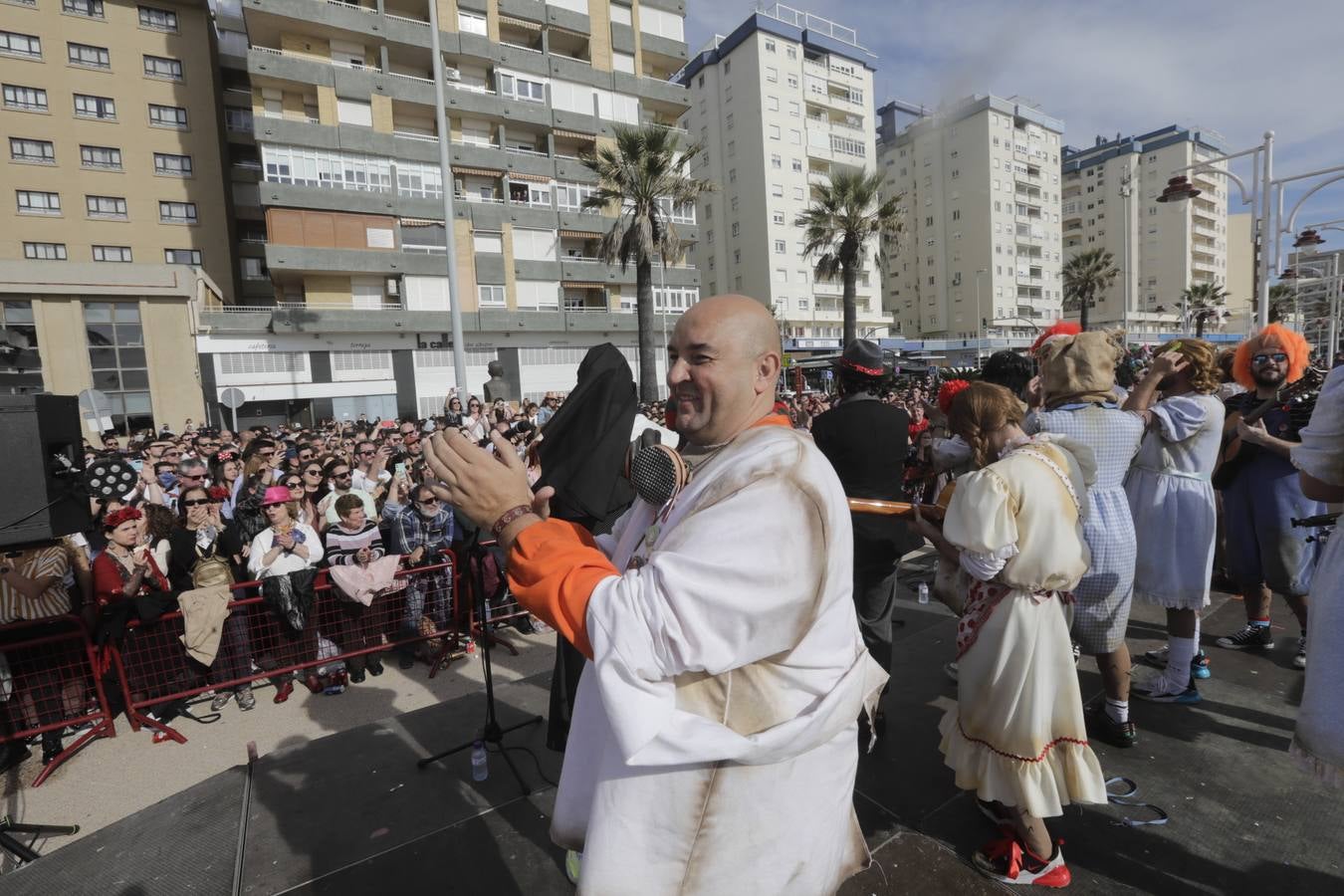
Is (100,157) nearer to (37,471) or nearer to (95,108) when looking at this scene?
(95,108)

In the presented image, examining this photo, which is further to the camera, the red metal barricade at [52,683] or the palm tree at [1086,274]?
the palm tree at [1086,274]

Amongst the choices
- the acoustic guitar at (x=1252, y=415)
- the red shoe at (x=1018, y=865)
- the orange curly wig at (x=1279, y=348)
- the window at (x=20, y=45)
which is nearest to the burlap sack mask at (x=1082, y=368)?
the acoustic guitar at (x=1252, y=415)

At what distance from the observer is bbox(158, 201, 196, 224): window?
105 ft

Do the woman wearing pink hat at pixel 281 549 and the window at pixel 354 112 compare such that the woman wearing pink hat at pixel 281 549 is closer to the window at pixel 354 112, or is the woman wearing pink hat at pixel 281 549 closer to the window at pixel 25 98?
the window at pixel 354 112

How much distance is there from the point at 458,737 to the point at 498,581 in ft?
6.50

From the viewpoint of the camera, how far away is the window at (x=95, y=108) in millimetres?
30172

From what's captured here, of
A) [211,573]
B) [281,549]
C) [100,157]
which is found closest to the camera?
[211,573]

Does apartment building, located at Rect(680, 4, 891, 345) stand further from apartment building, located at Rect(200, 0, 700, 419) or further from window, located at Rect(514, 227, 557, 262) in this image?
window, located at Rect(514, 227, 557, 262)

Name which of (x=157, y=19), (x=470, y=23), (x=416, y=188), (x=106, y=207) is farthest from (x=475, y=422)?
(x=157, y=19)

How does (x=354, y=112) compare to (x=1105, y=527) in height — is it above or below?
above

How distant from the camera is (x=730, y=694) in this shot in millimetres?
1277

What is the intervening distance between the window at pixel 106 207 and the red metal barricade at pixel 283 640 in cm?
3758

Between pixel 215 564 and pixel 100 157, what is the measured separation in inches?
1508

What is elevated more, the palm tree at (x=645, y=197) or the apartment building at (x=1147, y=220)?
the apartment building at (x=1147, y=220)
